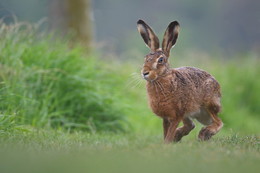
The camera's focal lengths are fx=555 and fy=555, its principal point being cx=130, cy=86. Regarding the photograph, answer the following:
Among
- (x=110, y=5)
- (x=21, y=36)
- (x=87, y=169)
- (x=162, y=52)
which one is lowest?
(x=87, y=169)

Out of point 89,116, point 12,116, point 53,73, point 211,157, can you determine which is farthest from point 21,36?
point 211,157

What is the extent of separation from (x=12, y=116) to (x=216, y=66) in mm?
7584

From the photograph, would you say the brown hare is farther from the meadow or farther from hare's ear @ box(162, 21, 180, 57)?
the meadow

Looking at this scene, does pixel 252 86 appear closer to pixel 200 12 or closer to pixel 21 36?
pixel 21 36

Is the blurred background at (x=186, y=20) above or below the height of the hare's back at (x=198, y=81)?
above

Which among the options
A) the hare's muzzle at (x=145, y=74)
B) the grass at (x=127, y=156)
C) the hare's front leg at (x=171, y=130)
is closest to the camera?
the grass at (x=127, y=156)

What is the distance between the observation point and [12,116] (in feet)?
22.1

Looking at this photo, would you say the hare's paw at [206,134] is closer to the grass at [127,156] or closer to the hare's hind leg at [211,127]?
the hare's hind leg at [211,127]

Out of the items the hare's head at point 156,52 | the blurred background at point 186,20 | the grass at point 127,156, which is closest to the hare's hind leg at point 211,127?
the grass at point 127,156

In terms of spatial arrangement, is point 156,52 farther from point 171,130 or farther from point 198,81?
point 171,130

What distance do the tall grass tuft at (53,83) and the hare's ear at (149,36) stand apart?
2.28 meters

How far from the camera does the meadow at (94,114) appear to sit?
15.7 feet

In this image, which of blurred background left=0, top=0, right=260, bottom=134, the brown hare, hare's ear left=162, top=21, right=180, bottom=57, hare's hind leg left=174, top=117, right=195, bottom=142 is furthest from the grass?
hare's ear left=162, top=21, right=180, bottom=57

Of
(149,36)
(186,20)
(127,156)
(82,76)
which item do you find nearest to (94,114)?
(82,76)
